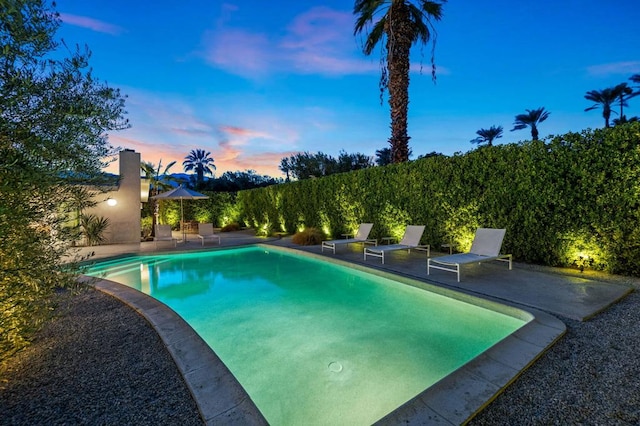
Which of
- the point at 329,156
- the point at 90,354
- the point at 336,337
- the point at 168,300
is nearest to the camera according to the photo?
the point at 90,354

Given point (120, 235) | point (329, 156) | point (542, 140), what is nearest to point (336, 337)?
point (542, 140)

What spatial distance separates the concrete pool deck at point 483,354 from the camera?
7.15ft

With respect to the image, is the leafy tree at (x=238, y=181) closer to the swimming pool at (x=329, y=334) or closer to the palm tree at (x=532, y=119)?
the swimming pool at (x=329, y=334)

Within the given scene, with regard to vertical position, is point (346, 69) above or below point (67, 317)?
above

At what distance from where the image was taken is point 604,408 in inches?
85.8

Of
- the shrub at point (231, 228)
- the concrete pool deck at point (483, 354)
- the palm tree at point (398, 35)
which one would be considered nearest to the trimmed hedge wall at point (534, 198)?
the concrete pool deck at point (483, 354)

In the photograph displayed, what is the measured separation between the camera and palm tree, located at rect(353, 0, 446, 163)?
10.6 m

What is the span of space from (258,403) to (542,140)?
839cm

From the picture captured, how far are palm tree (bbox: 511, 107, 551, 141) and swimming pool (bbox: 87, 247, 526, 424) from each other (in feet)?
Answer: 128

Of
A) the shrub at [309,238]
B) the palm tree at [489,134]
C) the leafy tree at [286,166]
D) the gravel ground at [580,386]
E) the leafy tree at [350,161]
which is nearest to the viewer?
the gravel ground at [580,386]

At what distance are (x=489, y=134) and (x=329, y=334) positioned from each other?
152 feet

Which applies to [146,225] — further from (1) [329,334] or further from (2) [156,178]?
(1) [329,334]

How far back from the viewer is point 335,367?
3.42 meters

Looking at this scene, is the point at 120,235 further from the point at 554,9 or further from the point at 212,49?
the point at 554,9
